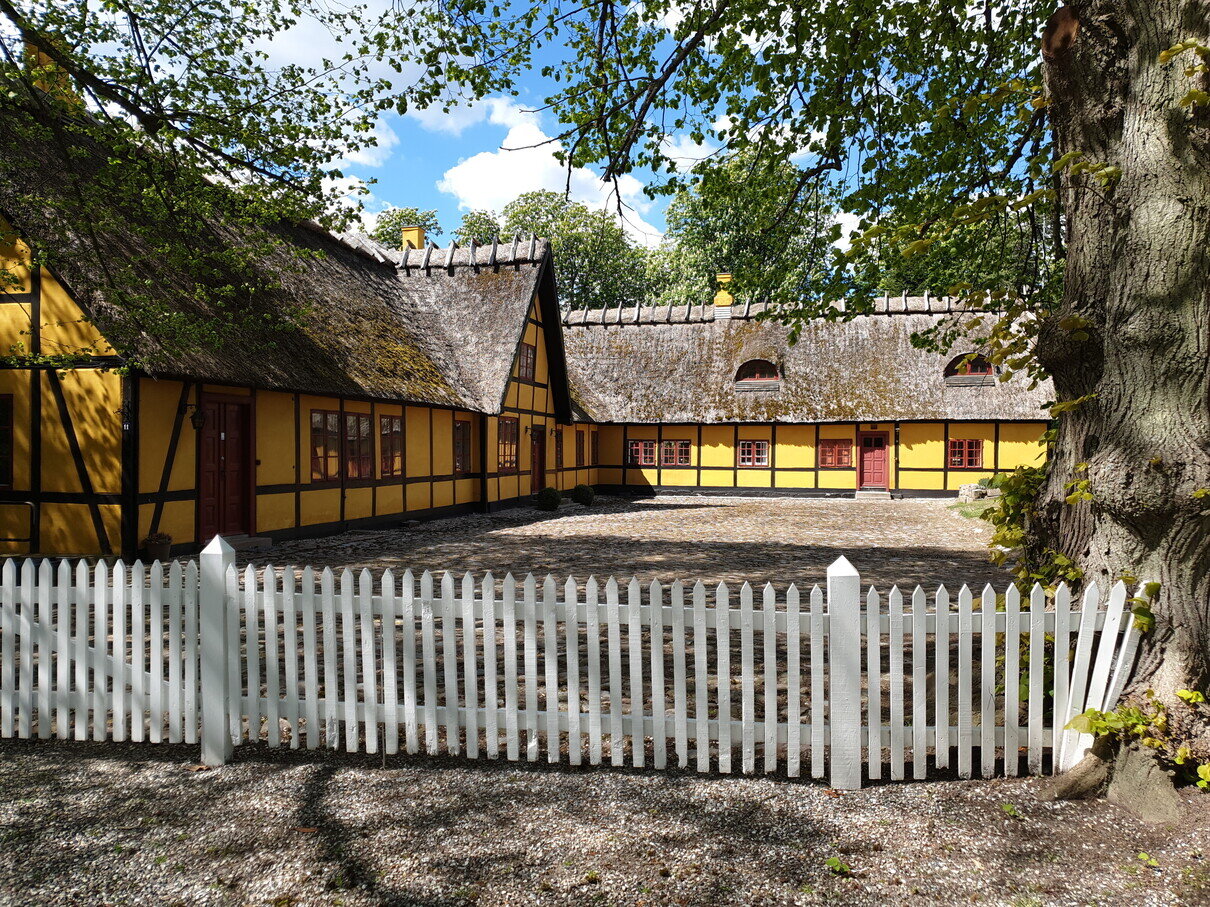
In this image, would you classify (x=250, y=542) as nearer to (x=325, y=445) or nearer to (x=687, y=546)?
(x=325, y=445)

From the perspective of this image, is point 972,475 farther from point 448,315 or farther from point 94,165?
point 94,165

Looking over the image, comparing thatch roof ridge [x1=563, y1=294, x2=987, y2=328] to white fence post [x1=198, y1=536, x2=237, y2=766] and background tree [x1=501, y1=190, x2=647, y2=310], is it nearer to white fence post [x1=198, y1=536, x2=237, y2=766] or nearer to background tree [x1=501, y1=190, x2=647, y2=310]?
background tree [x1=501, y1=190, x2=647, y2=310]

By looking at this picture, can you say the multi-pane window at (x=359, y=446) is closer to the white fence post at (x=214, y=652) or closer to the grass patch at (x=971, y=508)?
the white fence post at (x=214, y=652)

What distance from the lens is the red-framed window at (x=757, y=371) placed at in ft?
87.7

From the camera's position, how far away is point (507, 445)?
21219mm

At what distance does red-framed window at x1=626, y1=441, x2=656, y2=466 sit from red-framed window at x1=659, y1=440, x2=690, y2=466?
0.32m

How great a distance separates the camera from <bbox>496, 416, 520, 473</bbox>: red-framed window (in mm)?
20781

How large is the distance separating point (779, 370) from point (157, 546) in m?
20.3

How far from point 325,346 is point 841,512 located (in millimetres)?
13262

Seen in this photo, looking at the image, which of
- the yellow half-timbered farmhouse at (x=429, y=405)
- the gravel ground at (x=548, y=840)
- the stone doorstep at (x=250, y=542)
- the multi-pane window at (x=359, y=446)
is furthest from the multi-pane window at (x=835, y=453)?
the gravel ground at (x=548, y=840)

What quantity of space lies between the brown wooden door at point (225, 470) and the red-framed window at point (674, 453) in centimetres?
1675

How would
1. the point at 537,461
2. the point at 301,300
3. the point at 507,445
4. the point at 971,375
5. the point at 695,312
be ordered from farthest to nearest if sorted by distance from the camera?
1. the point at 695,312
2. the point at 971,375
3. the point at 537,461
4. the point at 507,445
5. the point at 301,300

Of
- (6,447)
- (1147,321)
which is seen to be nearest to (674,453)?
(6,447)

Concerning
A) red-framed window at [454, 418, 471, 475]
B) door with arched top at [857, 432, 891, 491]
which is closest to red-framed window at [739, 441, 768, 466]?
door with arched top at [857, 432, 891, 491]
